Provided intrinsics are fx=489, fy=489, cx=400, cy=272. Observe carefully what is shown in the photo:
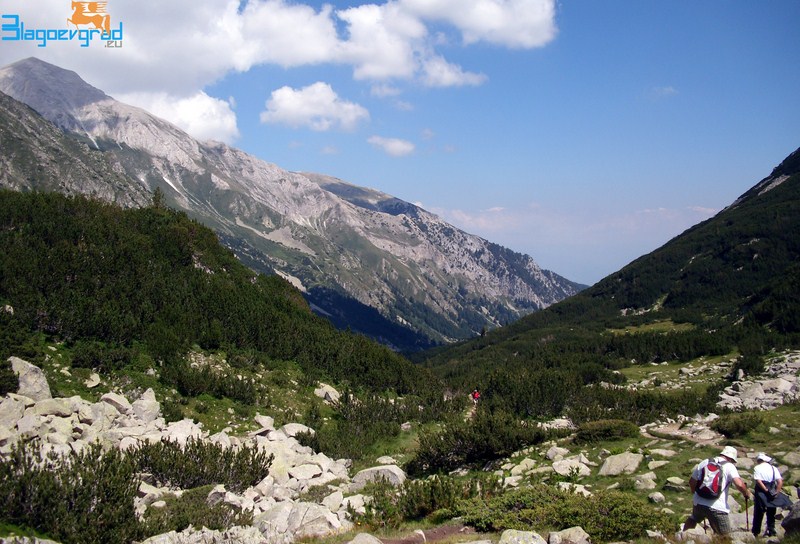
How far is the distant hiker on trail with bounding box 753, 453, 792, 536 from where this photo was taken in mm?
9641

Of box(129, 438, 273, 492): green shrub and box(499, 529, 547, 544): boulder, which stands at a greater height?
box(499, 529, 547, 544): boulder

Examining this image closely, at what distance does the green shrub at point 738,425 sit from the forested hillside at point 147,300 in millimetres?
18460

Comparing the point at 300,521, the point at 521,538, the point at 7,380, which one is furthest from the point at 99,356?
the point at 521,538

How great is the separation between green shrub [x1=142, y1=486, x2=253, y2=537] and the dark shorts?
398 inches

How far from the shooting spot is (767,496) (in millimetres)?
9797

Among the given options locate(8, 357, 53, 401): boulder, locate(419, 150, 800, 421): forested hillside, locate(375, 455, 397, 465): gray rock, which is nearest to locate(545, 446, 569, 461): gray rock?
locate(375, 455, 397, 465): gray rock

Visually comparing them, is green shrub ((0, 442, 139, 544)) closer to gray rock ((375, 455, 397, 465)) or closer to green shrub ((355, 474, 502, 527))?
green shrub ((355, 474, 502, 527))

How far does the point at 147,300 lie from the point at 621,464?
23820mm

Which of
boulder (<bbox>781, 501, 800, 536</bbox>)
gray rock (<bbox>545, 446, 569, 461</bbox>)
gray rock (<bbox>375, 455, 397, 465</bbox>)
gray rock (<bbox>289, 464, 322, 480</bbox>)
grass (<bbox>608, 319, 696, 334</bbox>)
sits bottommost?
gray rock (<bbox>375, 455, 397, 465</bbox>)

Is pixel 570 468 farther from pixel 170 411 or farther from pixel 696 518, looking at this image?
pixel 170 411

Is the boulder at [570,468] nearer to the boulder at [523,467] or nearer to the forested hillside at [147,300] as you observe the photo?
the boulder at [523,467]

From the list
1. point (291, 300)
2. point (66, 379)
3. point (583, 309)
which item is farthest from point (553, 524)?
point (583, 309)

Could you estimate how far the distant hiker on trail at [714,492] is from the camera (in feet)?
31.4

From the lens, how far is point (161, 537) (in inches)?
404
